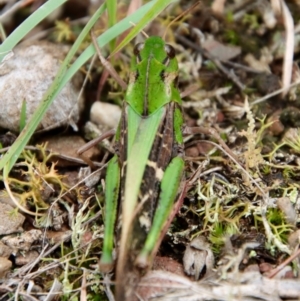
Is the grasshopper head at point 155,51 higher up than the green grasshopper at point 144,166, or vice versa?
the grasshopper head at point 155,51

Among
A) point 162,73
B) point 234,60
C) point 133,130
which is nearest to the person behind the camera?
point 133,130

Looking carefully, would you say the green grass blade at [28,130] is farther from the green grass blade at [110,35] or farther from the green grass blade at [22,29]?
the green grass blade at [22,29]

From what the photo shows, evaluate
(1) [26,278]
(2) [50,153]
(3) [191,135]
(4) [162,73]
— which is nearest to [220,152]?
(3) [191,135]

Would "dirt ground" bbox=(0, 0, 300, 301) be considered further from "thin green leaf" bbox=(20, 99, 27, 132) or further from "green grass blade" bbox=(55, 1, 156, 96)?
"green grass blade" bbox=(55, 1, 156, 96)

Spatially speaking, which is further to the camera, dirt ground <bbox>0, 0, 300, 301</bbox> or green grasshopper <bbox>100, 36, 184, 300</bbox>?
dirt ground <bbox>0, 0, 300, 301</bbox>

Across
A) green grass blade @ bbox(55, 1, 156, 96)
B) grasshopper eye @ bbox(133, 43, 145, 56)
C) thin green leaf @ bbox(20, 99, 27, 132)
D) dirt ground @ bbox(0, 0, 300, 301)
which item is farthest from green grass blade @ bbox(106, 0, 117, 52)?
thin green leaf @ bbox(20, 99, 27, 132)

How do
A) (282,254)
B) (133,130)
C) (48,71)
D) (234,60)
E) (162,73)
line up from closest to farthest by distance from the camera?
(282,254) → (133,130) → (162,73) → (48,71) → (234,60)

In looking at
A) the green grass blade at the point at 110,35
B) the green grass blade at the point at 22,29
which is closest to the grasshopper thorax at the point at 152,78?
the green grass blade at the point at 110,35

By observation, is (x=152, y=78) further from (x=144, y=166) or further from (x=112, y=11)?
(x=144, y=166)

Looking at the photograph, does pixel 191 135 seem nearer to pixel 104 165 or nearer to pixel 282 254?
pixel 104 165
